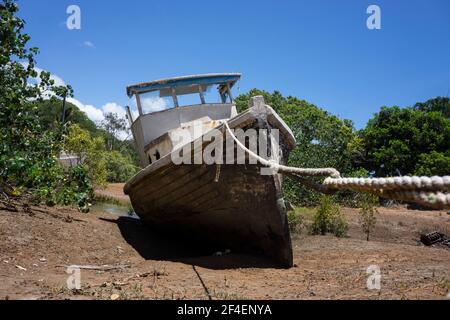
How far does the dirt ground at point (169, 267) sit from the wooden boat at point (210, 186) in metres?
0.42

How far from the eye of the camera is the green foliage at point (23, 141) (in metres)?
7.23

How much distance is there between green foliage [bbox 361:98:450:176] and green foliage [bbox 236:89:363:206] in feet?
3.91

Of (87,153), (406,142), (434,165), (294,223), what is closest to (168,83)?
(294,223)

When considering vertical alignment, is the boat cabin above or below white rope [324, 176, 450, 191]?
above

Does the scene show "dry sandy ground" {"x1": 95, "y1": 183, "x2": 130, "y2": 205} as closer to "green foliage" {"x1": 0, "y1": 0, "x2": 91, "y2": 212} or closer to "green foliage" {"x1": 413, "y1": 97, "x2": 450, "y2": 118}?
"green foliage" {"x1": 0, "y1": 0, "x2": 91, "y2": 212}

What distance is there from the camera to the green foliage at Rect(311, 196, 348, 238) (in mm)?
9930

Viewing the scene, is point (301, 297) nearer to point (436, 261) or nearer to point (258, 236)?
point (258, 236)

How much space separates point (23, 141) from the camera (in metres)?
8.02

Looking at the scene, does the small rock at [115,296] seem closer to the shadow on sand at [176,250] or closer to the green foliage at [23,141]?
the shadow on sand at [176,250]

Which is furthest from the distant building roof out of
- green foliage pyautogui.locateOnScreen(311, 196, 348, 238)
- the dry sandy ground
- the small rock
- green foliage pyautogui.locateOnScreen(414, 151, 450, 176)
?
green foliage pyautogui.locateOnScreen(414, 151, 450, 176)

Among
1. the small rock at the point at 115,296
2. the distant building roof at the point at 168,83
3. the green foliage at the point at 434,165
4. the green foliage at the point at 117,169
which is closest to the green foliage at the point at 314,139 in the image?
the green foliage at the point at 434,165

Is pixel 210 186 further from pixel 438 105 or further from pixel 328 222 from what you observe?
pixel 438 105
